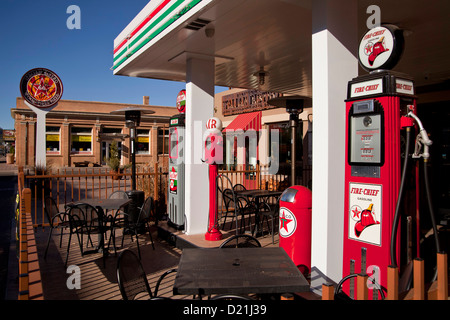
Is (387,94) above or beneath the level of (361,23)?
beneath

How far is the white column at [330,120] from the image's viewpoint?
3.00m

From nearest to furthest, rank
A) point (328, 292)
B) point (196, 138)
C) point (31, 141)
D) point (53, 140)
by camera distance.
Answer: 1. point (328, 292)
2. point (196, 138)
3. point (31, 141)
4. point (53, 140)

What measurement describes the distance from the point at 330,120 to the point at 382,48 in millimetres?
745

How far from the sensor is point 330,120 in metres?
3.02

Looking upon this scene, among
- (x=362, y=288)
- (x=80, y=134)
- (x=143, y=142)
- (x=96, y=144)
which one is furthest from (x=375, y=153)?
(x=143, y=142)

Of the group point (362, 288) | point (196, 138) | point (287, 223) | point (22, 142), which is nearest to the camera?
point (362, 288)

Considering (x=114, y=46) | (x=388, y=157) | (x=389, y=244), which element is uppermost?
(x=114, y=46)

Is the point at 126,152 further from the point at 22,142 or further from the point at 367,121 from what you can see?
the point at 367,121

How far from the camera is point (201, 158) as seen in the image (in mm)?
5805

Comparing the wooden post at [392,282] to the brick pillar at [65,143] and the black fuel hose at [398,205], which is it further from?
the brick pillar at [65,143]
